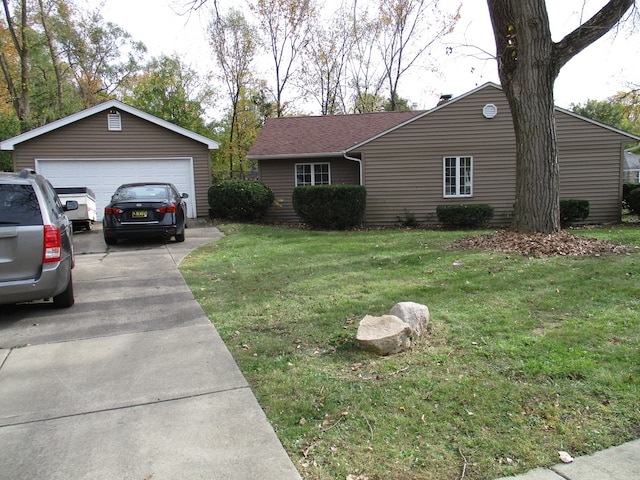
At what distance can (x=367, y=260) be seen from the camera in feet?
28.1

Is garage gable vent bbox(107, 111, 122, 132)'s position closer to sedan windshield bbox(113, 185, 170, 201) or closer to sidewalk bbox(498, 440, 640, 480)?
sedan windshield bbox(113, 185, 170, 201)

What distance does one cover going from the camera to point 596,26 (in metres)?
8.77

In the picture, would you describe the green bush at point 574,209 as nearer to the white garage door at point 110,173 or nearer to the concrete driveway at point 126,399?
the white garage door at point 110,173

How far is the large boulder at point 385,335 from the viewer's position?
4.12 m

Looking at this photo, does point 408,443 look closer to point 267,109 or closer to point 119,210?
point 119,210

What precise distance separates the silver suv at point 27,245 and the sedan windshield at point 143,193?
5.22m

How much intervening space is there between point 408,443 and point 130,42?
43.8 metres

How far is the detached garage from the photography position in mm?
15594

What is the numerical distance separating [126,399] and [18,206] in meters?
3.05

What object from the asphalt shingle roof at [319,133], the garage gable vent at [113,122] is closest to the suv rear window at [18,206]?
the garage gable vent at [113,122]

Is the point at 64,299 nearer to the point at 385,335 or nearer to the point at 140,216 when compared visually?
the point at 385,335

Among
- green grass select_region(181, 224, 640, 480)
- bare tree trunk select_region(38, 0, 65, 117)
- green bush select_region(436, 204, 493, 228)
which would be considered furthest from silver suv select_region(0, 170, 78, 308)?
bare tree trunk select_region(38, 0, 65, 117)

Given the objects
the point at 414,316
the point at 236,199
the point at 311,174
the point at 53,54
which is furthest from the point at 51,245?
the point at 53,54

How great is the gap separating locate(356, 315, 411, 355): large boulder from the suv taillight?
362 cm
